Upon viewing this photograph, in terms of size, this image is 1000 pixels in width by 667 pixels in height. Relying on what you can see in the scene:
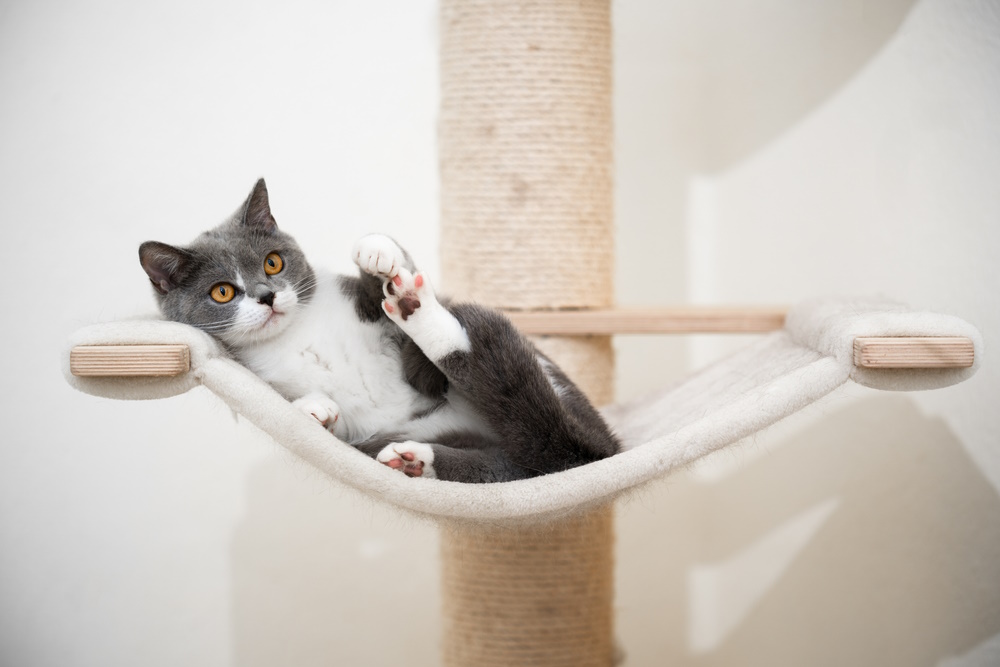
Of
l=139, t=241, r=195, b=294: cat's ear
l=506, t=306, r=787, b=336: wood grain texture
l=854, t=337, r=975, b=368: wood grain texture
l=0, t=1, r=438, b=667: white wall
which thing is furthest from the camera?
l=0, t=1, r=438, b=667: white wall

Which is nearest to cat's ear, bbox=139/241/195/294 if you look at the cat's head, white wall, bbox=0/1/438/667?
the cat's head

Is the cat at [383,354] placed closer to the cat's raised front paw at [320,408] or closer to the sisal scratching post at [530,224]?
the cat's raised front paw at [320,408]

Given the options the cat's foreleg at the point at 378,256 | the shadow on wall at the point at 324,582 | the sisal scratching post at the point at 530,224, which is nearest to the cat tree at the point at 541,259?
the sisal scratching post at the point at 530,224

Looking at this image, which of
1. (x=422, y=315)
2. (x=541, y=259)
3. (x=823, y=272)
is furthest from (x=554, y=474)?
(x=823, y=272)

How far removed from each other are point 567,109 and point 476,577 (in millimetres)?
937

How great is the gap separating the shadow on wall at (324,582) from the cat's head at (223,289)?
1173mm

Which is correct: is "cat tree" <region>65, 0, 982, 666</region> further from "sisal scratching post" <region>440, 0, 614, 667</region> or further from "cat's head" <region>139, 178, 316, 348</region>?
"cat's head" <region>139, 178, 316, 348</region>

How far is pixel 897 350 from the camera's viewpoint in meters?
0.92

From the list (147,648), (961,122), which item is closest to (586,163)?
(961,122)

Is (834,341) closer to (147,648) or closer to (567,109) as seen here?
(567,109)

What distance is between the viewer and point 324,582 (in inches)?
88.4

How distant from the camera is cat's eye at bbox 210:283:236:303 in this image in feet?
3.52

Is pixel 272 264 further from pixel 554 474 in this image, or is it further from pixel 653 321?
pixel 653 321

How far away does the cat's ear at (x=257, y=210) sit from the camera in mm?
1158
